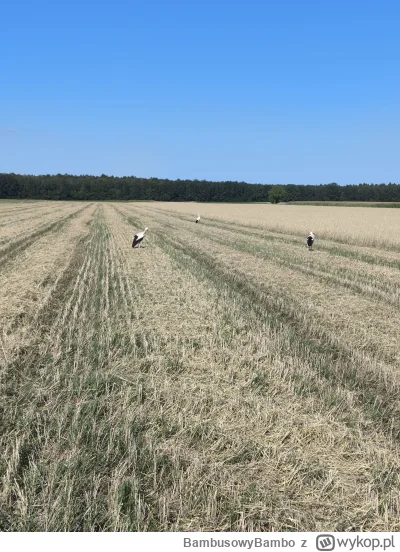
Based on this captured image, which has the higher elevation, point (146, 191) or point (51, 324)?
point (146, 191)

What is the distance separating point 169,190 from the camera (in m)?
146

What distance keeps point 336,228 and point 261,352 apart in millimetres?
20393

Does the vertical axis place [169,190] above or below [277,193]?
above

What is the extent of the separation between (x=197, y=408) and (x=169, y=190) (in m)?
146

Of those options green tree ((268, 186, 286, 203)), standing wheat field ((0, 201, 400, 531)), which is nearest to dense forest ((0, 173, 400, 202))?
green tree ((268, 186, 286, 203))

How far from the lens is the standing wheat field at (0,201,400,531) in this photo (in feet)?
9.27

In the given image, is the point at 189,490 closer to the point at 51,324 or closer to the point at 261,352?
the point at 261,352

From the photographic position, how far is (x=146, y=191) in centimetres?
14212

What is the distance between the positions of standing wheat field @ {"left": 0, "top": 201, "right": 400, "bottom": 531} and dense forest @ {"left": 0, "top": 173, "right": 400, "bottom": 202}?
125437mm
